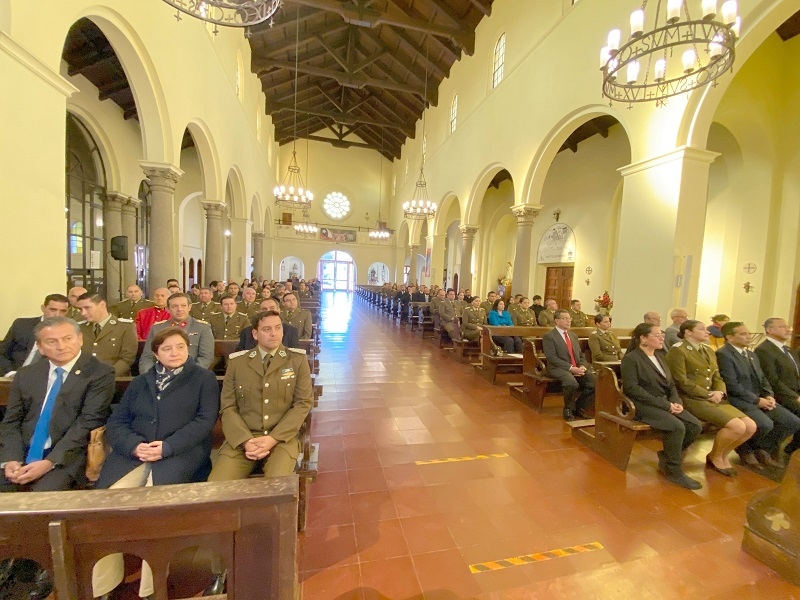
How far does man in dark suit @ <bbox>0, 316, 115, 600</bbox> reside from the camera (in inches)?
72.0

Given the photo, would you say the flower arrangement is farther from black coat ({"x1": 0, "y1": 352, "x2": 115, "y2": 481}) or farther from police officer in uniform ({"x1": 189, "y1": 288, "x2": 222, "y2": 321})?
black coat ({"x1": 0, "y1": 352, "x2": 115, "y2": 481})

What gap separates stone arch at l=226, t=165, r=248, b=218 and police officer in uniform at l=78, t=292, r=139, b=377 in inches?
347

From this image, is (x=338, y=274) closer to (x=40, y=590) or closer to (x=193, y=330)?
(x=193, y=330)

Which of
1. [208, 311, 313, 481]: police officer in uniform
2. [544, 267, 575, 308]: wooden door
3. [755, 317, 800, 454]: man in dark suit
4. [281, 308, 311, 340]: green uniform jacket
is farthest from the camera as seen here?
[544, 267, 575, 308]: wooden door

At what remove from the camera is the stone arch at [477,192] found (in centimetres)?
1077

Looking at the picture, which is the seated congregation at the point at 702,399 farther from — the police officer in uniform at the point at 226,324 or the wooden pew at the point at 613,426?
the police officer in uniform at the point at 226,324

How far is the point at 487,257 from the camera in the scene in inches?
629

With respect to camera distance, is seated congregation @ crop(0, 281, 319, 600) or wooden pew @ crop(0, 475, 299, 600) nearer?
wooden pew @ crop(0, 475, 299, 600)

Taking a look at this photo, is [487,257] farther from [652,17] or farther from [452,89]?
[652,17]

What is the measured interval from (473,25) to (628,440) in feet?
42.8

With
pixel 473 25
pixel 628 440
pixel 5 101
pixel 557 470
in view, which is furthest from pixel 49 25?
pixel 473 25

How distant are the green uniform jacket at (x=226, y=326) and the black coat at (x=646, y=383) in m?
4.40

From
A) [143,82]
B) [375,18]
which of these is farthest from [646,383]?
[375,18]

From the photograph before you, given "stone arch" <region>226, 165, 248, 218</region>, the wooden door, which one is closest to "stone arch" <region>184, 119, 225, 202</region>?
"stone arch" <region>226, 165, 248, 218</region>
